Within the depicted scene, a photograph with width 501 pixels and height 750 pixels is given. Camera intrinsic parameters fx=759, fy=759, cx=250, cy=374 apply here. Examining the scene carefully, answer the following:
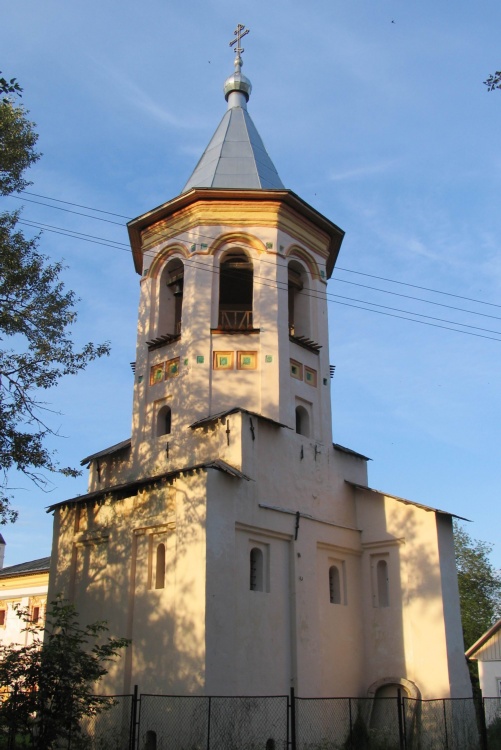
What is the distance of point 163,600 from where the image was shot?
16.6m

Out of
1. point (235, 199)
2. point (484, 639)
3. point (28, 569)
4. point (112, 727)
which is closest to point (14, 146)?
point (235, 199)

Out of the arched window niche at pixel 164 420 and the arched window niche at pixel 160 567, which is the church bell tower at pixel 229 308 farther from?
the arched window niche at pixel 160 567

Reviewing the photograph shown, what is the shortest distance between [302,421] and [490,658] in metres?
14.0

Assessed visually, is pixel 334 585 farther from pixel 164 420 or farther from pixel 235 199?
pixel 235 199

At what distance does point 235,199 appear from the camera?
21.2 m

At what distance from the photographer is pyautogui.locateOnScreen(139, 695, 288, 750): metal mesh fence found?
14.7m

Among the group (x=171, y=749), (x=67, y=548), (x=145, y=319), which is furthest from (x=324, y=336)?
(x=171, y=749)

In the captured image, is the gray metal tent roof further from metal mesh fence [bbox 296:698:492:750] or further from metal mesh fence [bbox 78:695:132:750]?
metal mesh fence [bbox 296:698:492:750]

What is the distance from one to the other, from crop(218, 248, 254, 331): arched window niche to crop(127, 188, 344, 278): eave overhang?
1.60 metres

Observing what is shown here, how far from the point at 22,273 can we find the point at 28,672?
7840mm

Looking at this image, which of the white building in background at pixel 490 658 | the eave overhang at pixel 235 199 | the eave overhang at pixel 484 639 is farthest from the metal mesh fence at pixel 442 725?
the eave overhang at pixel 235 199

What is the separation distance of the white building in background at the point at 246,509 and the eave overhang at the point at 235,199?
0.17 feet

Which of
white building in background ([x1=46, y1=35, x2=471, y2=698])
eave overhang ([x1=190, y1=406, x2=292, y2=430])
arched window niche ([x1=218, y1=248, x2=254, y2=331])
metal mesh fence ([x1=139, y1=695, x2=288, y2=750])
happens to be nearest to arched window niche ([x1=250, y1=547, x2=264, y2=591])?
white building in background ([x1=46, y1=35, x2=471, y2=698])

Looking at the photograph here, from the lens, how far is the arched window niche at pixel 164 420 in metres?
20.2
